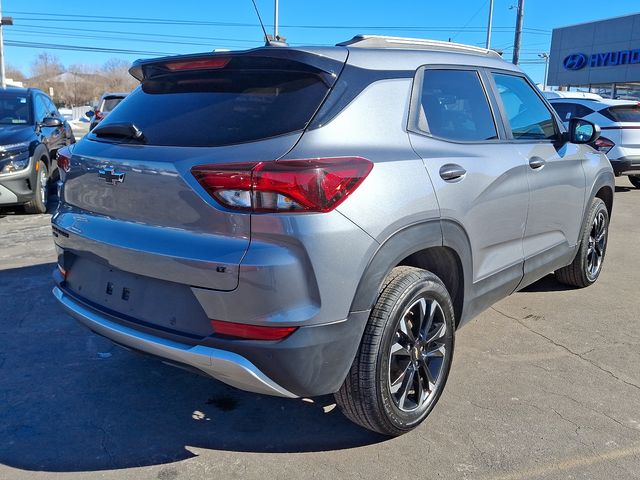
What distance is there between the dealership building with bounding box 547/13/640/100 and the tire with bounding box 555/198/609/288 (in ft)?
83.7

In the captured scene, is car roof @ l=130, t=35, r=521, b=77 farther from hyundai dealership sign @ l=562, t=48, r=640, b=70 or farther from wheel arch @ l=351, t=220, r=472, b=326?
hyundai dealership sign @ l=562, t=48, r=640, b=70

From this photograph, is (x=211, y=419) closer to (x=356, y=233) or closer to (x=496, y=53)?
(x=356, y=233)

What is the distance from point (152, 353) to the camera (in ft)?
8.16

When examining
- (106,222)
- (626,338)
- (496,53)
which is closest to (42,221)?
(106,222)

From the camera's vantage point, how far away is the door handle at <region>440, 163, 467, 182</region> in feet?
9.34

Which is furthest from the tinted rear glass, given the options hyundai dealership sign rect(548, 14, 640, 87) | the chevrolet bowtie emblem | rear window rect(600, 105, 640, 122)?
hyundai dealership sign rect(548, 14, 640, 87)

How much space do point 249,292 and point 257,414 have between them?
3.70 ft

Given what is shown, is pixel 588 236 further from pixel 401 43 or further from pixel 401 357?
pixel 401 357

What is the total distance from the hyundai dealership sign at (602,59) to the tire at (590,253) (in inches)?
1013

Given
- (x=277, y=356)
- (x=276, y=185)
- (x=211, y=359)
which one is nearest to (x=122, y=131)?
(x=276, y=185)

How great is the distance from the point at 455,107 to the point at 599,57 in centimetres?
2995

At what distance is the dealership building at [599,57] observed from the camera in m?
27.0

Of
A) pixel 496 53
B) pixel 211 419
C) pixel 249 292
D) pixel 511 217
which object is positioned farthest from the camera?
pixel 496 53

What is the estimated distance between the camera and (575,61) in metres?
30.3
